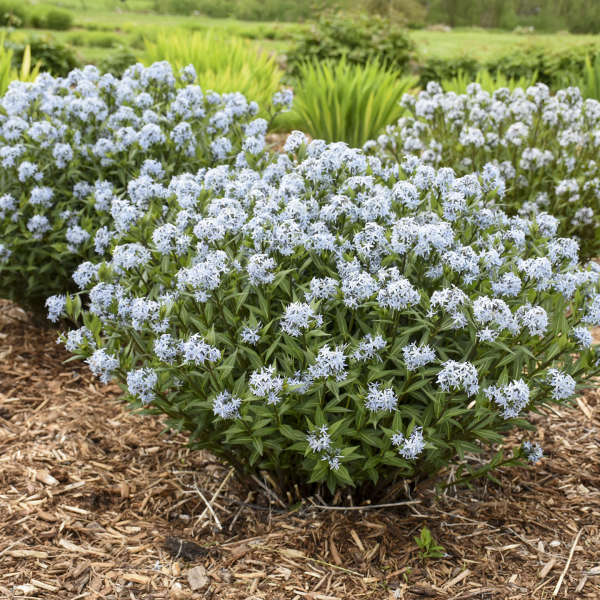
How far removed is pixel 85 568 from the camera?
3402mm

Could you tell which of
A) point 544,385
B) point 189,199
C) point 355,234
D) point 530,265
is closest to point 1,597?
point 189,199

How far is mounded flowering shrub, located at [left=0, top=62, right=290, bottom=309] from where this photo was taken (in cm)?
465

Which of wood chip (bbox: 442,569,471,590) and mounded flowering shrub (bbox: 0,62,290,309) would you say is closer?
wood chip (bbox: 442,569,471,590)

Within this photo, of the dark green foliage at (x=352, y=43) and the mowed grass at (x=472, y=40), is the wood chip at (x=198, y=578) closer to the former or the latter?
the dark green foliage at (x=352, y=43)

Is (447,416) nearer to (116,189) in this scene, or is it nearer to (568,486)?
(568,486)

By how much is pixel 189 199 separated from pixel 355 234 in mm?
874

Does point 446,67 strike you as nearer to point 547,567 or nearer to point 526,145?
point 526,145

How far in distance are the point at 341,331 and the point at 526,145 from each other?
3776 mm

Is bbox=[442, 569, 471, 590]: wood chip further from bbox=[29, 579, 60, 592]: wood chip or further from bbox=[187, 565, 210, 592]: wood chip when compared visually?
bbox=[29, 579, 60, 592]: wood chip

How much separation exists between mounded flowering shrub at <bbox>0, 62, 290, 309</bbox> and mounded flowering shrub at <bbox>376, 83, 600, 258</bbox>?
54.6 inches

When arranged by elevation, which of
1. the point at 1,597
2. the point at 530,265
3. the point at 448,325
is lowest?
the point at 1,597

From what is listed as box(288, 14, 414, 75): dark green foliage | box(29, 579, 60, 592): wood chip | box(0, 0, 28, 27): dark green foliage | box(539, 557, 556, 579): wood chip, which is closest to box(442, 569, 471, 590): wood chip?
box(539, 557, 556, 579): wood chip

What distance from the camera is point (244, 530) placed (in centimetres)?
364

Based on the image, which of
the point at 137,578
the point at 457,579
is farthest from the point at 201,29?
the point at 457,579
